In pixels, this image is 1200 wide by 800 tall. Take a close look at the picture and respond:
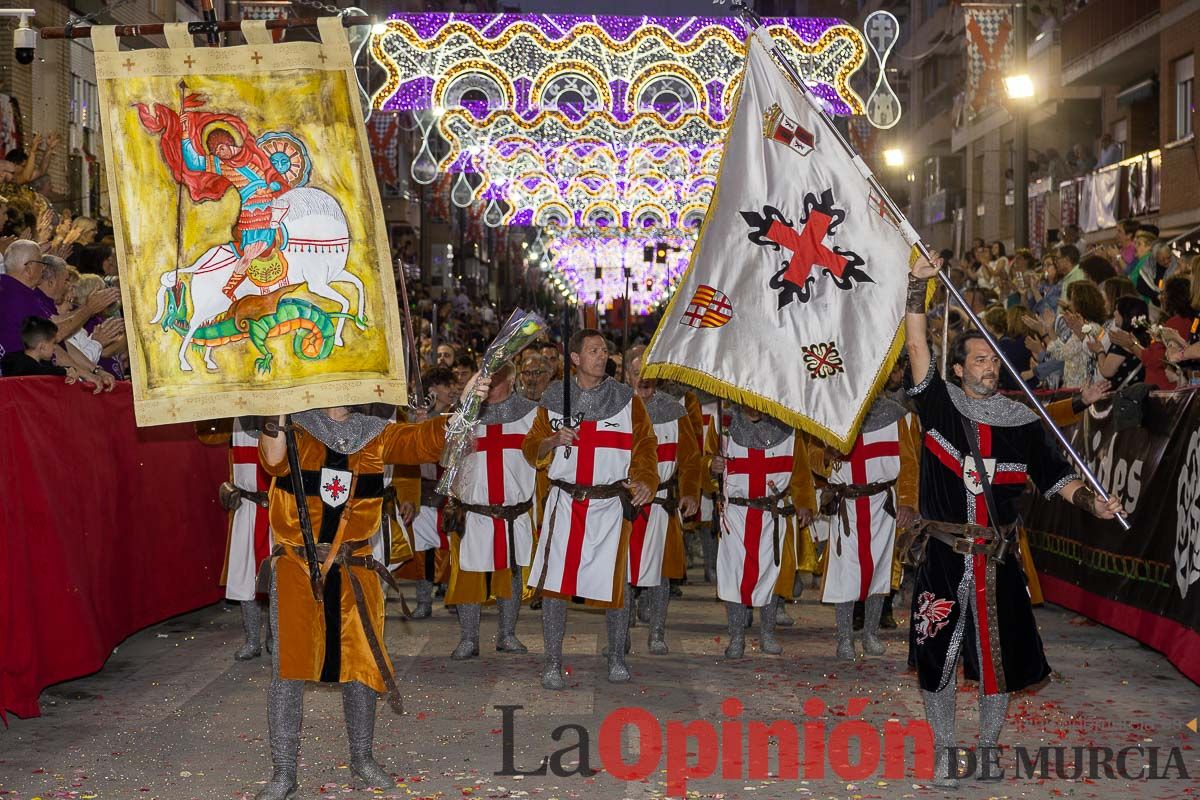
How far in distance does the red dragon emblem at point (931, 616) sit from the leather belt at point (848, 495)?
3.44m

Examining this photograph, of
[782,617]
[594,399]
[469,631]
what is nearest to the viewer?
[594,399]

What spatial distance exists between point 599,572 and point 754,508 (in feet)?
4.92

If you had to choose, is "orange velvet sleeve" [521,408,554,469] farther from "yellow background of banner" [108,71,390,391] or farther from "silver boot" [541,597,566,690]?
"yellow background of banner" [108,71,390,391]

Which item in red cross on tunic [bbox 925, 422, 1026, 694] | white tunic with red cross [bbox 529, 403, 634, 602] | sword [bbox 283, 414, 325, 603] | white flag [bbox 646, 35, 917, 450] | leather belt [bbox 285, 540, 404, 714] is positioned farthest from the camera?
white tunic with red cross [bbox 529, 403, 634, 602]

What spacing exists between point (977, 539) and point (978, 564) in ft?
0.33

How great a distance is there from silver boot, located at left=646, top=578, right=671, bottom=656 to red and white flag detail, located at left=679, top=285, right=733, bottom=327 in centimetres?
274

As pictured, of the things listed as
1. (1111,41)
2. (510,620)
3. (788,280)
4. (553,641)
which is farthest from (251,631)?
(1111,41)

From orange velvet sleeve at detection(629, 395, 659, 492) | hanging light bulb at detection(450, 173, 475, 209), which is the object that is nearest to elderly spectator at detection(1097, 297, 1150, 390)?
orange velvet sleeve at detection(629, 395, 659, 492)

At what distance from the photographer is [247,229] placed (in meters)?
5.94

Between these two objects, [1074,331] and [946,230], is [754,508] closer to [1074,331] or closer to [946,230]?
[1074,331]

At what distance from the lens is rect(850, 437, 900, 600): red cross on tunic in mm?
10141

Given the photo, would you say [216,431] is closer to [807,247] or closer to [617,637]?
[617,637]

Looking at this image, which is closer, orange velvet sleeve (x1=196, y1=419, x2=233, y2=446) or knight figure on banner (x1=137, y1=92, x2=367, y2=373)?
knight figure on banner (x1=137, y1=92, x2=367, y2=373)

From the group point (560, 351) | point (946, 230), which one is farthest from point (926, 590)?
point (946, 230)
